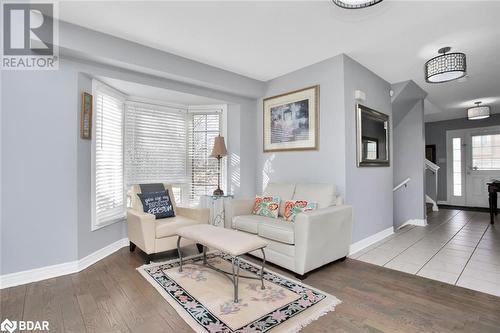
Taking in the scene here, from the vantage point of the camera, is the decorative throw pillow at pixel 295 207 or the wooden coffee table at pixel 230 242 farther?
the decorative throw pillow at pixel 295 207

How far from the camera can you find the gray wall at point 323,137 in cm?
327

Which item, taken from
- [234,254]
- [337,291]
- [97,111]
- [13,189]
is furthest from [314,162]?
[13,189]

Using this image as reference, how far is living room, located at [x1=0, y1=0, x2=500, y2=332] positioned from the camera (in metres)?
2.09

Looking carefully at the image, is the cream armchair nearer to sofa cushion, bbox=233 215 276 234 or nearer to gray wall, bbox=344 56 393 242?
sofa cushion, bbox=233 215 276 234

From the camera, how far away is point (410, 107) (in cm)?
511

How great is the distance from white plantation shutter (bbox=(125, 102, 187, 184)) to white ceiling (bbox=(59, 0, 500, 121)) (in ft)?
3.90

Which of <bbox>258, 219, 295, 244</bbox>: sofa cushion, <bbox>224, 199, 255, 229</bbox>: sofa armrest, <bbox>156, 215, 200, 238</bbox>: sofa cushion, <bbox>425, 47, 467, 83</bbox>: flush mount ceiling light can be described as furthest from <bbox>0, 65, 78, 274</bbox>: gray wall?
<bbox>425, 47, 467, 83</bbox>: flush mount ceiling light

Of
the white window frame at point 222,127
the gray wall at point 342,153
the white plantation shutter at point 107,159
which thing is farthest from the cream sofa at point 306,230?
the white plantation shutter at point 107,159

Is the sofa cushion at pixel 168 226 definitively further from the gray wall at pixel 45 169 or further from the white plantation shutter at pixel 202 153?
the white plantation shutter at pixel 202 153

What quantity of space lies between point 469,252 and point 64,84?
5300 millimetres

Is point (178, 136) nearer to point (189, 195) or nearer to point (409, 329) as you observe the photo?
point (189, 195)

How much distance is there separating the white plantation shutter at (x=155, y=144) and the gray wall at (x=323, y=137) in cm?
165

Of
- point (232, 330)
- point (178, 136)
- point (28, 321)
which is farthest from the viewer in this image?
point (178, 136)

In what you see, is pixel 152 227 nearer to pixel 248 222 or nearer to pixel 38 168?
pixel 248 222
